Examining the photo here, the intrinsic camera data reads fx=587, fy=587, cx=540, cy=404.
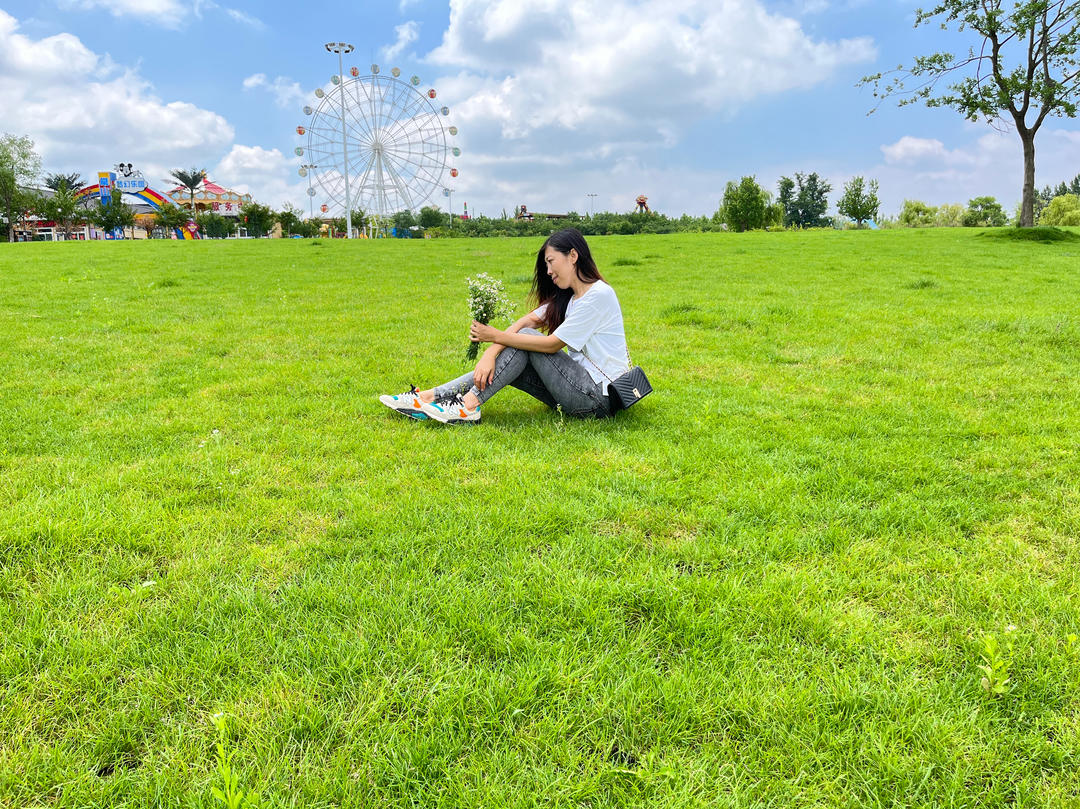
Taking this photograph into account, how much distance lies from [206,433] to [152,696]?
3.00 meters

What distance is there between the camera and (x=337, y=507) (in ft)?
11.5

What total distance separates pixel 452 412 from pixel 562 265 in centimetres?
152

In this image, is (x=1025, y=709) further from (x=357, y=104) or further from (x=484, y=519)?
(x=357, y=104)

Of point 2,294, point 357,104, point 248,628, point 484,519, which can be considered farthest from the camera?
point 357,104

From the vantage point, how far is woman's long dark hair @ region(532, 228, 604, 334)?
4812 mm

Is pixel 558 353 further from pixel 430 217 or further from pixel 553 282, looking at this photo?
pixel 430 217

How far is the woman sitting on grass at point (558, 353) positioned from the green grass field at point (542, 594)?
24 centimetres

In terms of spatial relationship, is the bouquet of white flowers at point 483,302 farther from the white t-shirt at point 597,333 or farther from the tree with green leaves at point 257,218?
the tree with green leaves at point 257,218

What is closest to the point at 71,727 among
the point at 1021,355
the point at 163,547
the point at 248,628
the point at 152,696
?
the point at 152,696

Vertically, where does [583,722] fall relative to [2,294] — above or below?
below

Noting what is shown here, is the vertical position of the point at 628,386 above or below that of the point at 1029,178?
below

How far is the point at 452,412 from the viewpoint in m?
4.90

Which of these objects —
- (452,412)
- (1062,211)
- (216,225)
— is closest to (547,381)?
(452,412)

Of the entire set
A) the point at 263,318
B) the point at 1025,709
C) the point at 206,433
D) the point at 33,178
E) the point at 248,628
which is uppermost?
the point at 33,178
